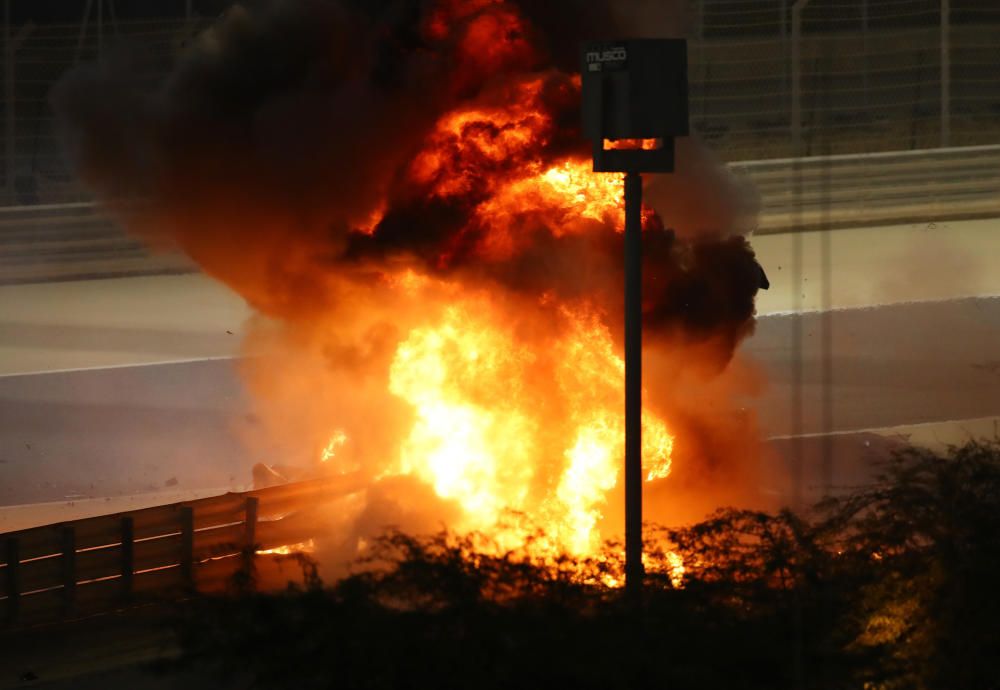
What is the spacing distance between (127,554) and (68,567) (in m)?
0.34

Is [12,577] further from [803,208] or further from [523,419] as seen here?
[803,208]

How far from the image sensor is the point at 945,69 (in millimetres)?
16453

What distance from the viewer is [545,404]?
29.7ft

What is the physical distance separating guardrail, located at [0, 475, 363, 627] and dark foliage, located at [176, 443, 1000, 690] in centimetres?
151

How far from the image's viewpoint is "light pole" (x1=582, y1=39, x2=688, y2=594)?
6461 mm

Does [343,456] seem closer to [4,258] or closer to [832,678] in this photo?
[832,678]

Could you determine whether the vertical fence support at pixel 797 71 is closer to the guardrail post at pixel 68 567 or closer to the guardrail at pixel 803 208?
the guardrail at pixel 803 208

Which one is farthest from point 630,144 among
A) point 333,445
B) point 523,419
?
point 333,445

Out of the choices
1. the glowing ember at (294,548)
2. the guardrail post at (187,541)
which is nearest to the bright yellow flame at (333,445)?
the glowing ember at (294,548)

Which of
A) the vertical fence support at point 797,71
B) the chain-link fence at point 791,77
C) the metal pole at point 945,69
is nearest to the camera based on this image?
the chain-link fence at point 791,77

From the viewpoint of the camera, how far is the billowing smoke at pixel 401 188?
9164 millimetres

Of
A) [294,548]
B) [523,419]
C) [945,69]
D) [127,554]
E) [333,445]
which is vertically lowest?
[294,548]

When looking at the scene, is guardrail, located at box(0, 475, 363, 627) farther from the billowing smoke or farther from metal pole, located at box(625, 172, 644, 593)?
metal pole, located at box(625, 172, 644, 593)

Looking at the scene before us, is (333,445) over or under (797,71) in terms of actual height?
under
